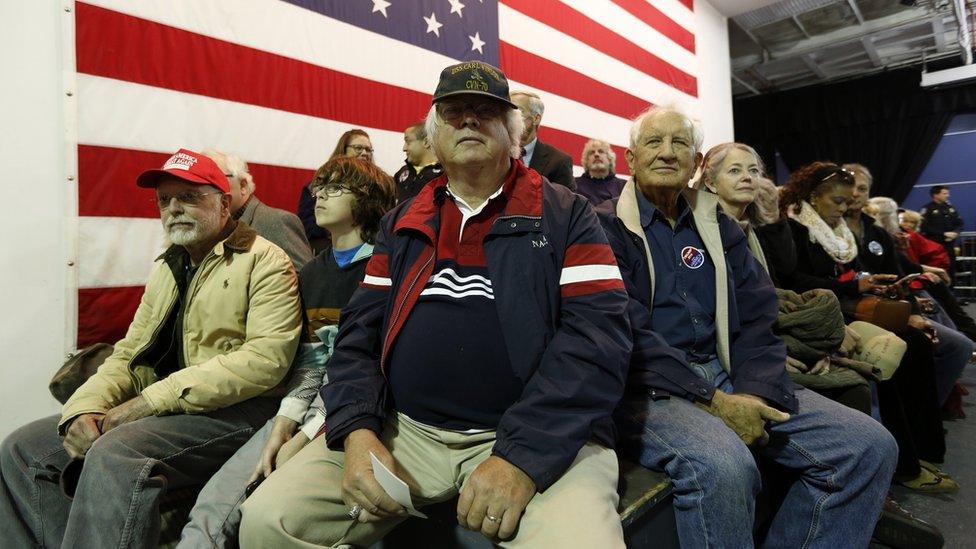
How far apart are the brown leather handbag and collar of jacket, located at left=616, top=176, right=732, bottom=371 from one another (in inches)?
47.6

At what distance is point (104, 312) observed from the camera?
1951 mm

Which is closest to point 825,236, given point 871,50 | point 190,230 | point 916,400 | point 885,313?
point 885,313

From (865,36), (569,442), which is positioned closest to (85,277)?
(569,442)

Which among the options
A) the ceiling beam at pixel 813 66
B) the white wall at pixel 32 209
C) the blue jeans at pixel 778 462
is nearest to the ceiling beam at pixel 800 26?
the ceiling beam at pixel 813 66

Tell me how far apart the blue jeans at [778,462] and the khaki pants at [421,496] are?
0.23 m

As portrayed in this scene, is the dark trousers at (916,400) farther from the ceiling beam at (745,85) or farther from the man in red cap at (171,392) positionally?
the ceiling beam at (745,85)

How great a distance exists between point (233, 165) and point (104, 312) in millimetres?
748

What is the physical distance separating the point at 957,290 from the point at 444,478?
10.2 m

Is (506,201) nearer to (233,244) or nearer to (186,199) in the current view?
(233,244)

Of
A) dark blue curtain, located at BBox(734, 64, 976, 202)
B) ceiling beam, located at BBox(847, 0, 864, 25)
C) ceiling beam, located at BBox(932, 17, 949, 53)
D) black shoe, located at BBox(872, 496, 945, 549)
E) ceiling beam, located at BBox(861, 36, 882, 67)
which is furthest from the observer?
dark blue curtain, located at BBox(734, 64, 976, 202)

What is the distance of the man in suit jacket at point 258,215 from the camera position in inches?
84.1

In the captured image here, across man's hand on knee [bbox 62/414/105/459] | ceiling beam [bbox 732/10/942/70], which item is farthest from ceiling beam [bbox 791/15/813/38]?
man's hand on knee [bbox 62/414/105/459]

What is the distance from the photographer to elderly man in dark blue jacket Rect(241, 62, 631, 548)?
0.95m

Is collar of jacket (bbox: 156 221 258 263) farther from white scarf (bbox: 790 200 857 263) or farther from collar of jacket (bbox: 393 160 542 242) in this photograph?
white scarf (bbox: 790 200 857 263)
